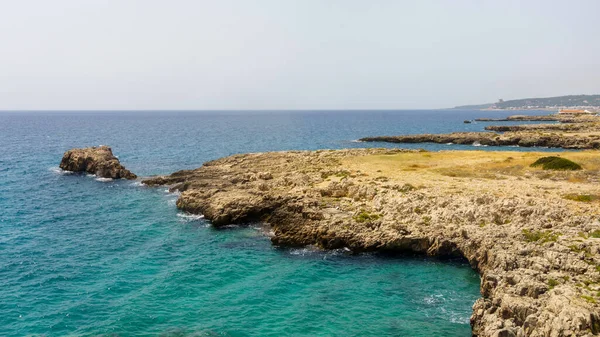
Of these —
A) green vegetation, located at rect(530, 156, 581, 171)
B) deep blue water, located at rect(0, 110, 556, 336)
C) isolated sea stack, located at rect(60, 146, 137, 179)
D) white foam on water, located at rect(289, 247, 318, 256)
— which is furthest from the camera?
isolated sea stack, located at rect(60, 146, 137, 179)

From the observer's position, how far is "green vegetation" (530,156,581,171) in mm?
55469

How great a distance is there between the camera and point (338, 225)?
40.1 metres


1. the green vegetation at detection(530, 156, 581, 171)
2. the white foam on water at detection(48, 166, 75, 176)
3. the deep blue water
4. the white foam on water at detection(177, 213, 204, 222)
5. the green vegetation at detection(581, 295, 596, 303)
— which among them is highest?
the green vegetation at detection(530, 156, 581, 171)

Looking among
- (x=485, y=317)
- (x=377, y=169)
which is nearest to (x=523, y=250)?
(x=485, y=317)

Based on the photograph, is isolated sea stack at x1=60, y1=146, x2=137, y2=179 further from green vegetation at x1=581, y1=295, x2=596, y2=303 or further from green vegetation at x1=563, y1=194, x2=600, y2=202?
green vegetation at x1=581, y1=295, x2=596, y2=303

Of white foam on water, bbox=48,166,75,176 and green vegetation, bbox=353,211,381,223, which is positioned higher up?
white foam on water, bbox=48,166,75,176

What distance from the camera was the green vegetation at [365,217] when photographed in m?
40.4

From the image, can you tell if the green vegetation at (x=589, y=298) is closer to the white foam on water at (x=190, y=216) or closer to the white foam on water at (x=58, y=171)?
the white foam on water at (x=190, y=216)

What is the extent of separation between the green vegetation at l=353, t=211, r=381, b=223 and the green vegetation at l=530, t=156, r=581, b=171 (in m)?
30.3

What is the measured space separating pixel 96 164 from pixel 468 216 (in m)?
67.4

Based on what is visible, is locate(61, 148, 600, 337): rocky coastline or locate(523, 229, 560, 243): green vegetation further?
locate(523, 229, 560, 243): green vegetation

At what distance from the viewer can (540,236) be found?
31406mm

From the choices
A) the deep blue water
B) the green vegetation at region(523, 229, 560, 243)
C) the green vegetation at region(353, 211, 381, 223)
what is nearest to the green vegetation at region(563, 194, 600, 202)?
the green vegetation at region(523, 229, 560, 243)

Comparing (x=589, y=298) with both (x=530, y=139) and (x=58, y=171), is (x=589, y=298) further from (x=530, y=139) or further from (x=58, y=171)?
(x=530, y=139)
